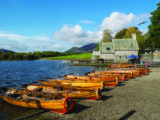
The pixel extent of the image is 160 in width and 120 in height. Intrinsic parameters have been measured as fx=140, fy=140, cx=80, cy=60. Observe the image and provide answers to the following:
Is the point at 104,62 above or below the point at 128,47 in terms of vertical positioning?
below

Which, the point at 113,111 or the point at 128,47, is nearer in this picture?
the point at 113,111

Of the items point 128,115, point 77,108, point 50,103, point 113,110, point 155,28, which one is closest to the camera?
point 128,115

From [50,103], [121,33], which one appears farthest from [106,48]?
[50,103]

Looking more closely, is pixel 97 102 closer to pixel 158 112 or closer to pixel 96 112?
pixel 96 112

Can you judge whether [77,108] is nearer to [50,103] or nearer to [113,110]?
[50,103]

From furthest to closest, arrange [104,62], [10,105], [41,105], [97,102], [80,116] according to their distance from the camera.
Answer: [104,62] → [10,105] → [97,102] → [41,105] → [80,116]

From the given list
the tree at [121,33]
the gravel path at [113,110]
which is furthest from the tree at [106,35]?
the gravel path at [113,110]

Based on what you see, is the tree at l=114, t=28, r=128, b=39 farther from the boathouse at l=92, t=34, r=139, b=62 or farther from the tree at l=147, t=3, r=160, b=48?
the tree at l=147, t=3, r=160, b=48

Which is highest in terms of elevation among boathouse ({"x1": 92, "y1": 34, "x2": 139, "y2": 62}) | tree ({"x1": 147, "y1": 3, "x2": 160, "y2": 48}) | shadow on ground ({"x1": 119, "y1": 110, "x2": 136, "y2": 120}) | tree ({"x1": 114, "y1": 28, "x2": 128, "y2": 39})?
tree ({"x1": 114, "y1": 28, "x2": 128, "y2": 39})

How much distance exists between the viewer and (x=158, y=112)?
30.6ft

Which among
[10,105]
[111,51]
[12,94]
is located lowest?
[10,105]

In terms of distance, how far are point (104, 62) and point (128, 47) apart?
11817mm

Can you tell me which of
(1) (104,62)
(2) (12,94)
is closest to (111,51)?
(1) (104,62)

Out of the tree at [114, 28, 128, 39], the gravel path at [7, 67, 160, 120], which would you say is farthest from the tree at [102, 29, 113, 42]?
the gravel path at [7, 67, 160, 120]
